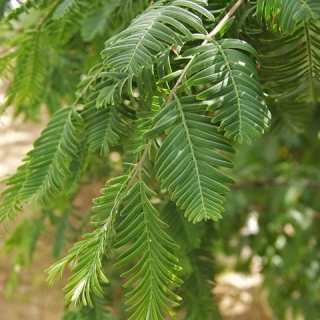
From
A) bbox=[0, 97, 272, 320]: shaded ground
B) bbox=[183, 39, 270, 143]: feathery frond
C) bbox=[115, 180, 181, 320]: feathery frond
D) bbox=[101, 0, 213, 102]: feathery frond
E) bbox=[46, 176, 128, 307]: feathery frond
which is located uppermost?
bbox=[101, 0, 213, 102]: feathery frond

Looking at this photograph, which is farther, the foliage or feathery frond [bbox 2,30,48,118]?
feathery frond [bbox 2,30,48,118]

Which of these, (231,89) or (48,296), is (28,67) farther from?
(48,296)

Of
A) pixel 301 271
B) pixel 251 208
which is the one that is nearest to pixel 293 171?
pixel 251 208

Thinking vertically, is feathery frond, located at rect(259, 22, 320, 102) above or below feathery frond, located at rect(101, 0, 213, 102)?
below

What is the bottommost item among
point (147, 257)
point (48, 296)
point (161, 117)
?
point (48, 296)

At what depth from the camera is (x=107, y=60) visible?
0.70 m

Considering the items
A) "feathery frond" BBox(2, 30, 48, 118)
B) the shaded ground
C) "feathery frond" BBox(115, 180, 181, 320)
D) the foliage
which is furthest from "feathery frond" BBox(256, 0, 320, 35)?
the shaded ground

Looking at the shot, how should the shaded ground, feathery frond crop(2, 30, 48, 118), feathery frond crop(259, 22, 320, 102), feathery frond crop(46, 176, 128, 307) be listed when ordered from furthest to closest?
1. the shaded ground
2. feathery frond crop(2, 30, 48, 118)
3. feathery frond crop(259, 22, 320, 102)
4. feathery frond crop(46, 176, 128, 307)

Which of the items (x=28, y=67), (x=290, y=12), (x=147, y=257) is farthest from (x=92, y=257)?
(x=28, y=67)

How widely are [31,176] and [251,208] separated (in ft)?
4.87

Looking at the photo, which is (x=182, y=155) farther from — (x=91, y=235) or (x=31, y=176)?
(x=31, y=176)

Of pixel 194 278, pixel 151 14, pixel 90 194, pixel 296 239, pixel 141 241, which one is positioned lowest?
pixel 90 194

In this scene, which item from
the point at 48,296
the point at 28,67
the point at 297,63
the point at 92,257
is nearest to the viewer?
the point at 92,257

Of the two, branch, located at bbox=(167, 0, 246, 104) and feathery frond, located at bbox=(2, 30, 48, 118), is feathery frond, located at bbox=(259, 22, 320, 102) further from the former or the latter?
feathery frond, located at bbox=(2, 30, 48, 118)
